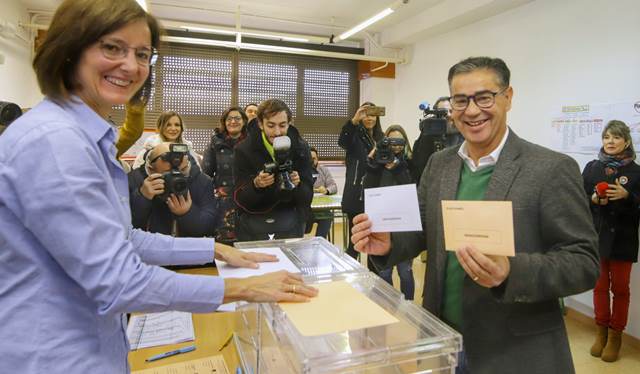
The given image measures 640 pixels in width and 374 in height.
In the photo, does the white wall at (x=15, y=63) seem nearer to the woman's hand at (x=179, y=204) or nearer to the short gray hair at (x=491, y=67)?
the woman's hand at (x=179, y=204)

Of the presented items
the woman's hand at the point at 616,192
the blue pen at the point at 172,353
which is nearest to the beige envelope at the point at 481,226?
the blue pen at the point at 172,353

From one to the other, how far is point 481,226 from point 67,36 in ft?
2.90

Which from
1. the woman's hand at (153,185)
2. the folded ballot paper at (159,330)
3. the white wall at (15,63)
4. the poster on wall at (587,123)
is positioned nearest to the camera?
the folded ballot paper at (159,330)

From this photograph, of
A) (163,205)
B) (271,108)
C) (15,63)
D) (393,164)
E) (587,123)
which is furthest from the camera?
(15,63)

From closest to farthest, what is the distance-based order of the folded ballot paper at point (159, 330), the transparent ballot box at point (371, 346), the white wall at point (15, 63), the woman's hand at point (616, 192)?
1. the transparent ballot box at point (371, 346)
2. the folded ballot paper at point (159, 330)
3. the woman's hand at point (616, 192)
4. the white wall at point (15, 63)

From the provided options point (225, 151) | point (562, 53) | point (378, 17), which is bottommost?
point (225, 151)

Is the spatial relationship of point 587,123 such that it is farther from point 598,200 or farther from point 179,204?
point 179,204

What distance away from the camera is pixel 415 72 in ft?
21.4

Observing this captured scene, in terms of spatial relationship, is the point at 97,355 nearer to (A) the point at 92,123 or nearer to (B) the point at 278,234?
(A) the point at 92,123

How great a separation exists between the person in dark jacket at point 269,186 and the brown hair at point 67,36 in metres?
1.56

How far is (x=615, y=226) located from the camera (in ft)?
9.55

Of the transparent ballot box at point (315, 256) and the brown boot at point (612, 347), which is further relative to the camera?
the brown boot at point (612, 347)

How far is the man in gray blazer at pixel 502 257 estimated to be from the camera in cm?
94

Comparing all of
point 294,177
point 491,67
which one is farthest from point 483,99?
point 294,177
